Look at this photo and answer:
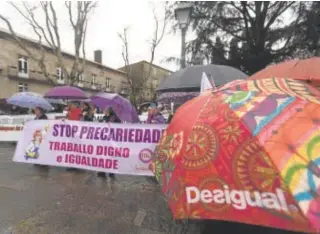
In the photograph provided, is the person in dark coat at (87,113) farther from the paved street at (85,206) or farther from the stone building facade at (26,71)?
the stone building facade at (26,71)

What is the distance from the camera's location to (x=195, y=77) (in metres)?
6.86

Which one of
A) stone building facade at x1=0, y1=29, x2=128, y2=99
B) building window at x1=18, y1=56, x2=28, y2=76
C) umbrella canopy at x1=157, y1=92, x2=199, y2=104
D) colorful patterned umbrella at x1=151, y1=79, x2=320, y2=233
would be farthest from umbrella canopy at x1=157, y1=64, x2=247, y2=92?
building window at x1=18, y1=56, x2=28, y2=76

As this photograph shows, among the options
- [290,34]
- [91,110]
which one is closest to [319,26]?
[290,34]

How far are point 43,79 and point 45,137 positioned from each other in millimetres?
30672

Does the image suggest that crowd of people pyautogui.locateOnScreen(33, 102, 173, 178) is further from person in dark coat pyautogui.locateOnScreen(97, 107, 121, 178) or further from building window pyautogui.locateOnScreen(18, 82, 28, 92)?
building window pyautogui.locateOnScreen(18, 82, 28, 92)

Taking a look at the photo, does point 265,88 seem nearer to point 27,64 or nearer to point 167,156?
point 167,156

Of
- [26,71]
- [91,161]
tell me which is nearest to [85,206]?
[91,161]

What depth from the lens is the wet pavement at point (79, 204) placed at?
12.3ft

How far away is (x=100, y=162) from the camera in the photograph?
589 cm

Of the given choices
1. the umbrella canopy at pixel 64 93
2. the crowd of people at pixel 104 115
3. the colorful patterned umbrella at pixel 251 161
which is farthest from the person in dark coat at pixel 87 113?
the colorful patterned umbrella at pixel 251 161

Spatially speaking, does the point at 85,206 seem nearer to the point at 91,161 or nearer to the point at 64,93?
the point at 91,161

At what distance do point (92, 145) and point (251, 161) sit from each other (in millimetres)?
4428

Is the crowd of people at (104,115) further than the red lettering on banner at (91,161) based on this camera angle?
Yes

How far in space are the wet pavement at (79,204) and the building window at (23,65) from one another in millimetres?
27937
